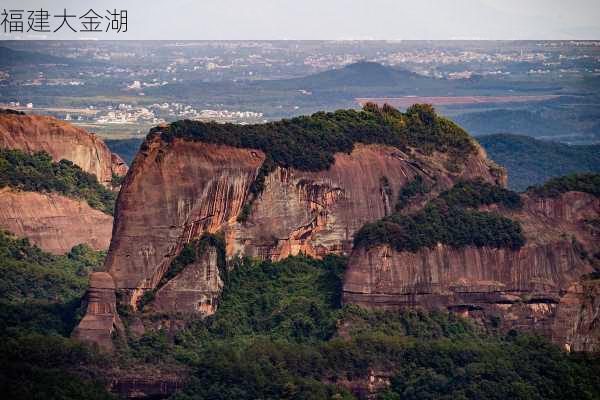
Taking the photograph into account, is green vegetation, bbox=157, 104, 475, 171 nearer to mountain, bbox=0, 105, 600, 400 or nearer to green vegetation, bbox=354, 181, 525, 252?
mountain, bbox=0, 105, 600, 400

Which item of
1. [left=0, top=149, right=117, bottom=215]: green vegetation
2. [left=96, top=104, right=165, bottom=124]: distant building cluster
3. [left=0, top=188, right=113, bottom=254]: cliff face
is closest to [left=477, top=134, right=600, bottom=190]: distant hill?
[left=0, top=149, right=117, bottom=215]: green vegetation

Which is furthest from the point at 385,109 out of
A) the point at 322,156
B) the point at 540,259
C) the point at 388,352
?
the point at 388,352

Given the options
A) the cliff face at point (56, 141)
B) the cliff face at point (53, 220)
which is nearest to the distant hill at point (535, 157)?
the cliff face at point (56, 141)

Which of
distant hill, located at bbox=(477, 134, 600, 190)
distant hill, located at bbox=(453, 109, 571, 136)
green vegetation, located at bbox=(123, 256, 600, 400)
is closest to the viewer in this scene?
green vegetation, located at bbox=(123, 256, 600, 400)

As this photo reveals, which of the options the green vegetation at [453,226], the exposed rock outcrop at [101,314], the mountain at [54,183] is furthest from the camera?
the mountain at [54,183]

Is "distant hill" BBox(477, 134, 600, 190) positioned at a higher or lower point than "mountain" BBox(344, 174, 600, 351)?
lower

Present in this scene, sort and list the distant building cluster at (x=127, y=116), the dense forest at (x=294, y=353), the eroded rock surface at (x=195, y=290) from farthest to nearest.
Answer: the distant building cluster at (x=127, y=116), the eroded rock surface at (x=195, y=290), the dense forest at (x=294, y=353)

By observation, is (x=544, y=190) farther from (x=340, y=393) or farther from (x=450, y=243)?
(x=340, y=393)

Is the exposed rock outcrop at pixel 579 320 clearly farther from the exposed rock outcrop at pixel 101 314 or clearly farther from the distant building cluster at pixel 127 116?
the distant building cluster at pixel 127 116
